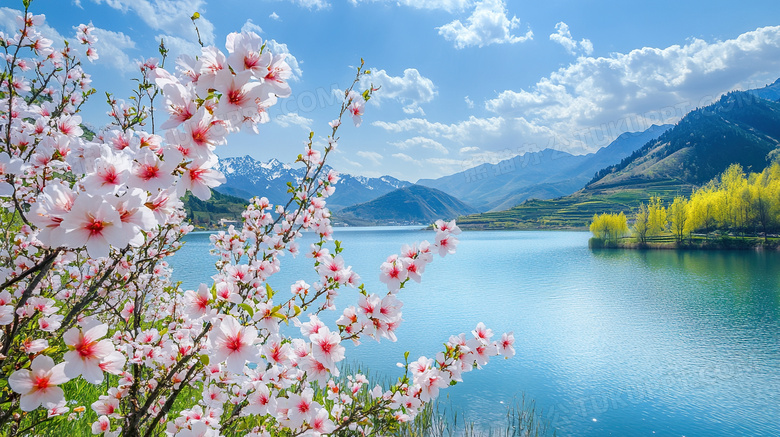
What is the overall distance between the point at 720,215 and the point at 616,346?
179ft

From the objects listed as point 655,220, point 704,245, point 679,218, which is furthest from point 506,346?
point 679,218

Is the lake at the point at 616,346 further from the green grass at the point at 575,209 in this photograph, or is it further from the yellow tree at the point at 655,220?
the green grass at the point at 575,209

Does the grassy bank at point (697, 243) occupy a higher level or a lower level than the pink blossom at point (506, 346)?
lower

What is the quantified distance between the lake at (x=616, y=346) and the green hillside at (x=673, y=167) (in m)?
107

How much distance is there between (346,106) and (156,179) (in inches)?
116

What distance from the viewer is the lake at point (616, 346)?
33.6 ft

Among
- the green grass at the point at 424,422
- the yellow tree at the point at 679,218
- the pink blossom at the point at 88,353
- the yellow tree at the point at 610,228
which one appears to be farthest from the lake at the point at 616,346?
the yellow tree at the point at 610,228

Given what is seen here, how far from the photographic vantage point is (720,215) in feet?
171

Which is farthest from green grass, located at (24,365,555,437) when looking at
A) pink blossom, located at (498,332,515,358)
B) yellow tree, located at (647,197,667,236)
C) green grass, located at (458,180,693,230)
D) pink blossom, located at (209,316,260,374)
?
green grass, located at (458,180,693,230)

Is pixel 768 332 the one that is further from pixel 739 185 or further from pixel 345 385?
pixel 739 185

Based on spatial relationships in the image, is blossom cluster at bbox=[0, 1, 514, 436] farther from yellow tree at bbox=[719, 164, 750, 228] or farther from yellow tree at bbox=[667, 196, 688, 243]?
yellow tree at bbox=[719, 164, 750, 228]

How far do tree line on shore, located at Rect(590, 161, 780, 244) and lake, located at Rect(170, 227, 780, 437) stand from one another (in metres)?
24.9

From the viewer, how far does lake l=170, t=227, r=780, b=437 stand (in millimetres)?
10250

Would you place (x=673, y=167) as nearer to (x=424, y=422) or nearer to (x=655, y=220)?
(x=655, y=220)
